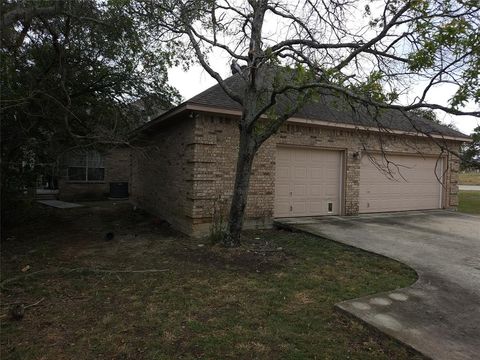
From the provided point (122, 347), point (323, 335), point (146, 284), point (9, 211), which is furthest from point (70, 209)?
point (323, 335)

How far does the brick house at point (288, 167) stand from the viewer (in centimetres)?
833

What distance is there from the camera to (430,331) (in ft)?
11.6

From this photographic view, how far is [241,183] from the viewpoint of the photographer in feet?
23.0

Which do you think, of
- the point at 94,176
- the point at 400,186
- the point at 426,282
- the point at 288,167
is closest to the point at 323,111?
the point at 288,167

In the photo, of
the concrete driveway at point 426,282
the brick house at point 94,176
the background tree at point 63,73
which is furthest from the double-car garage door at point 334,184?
the brick house at point 94,176

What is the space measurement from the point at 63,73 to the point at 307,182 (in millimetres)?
7078

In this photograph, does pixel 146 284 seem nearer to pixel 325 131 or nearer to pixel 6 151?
pixel 6 151

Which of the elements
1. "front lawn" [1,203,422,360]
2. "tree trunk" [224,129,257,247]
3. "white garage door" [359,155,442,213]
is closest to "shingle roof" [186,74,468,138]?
"white garage door" [359,155,442,213]

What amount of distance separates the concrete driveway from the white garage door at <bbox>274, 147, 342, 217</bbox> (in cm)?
48

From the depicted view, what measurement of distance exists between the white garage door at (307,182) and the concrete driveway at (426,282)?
485 mm

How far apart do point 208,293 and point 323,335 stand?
177 centimetres

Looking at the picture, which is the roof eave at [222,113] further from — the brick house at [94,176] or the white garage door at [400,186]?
the brick house at [94,176]

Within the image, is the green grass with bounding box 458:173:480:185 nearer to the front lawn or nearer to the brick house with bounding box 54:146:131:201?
the brick house with bounding box 54:146:131:201

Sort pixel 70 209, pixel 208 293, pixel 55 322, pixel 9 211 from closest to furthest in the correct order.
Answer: pixel 55 322 < pixel 208 293 < pixel 9 211 < pixel 70 209
